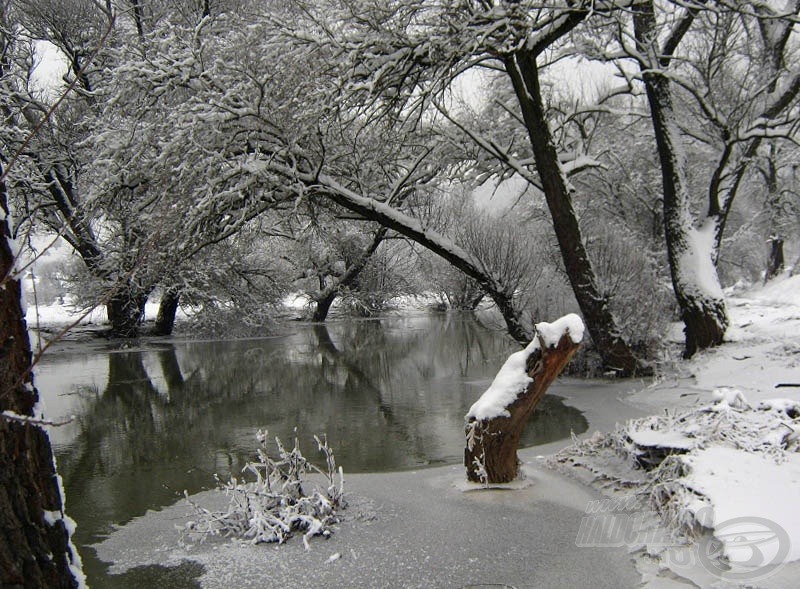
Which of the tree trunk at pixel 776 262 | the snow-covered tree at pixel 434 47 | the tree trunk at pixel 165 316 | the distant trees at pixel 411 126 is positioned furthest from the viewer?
the tree trunk at pixel 776 262

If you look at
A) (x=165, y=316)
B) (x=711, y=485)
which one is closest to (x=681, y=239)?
(x=711, y=485)

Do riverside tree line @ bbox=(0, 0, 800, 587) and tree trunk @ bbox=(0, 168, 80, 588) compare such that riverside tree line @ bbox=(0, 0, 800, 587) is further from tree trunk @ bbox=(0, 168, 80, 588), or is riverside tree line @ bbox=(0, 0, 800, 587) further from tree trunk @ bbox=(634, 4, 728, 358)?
tree trunk @ bbox=(0, 168, 80, 588)

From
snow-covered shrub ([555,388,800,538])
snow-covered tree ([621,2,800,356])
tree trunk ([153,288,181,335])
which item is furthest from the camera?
tree trunk ([153,288,181,335])

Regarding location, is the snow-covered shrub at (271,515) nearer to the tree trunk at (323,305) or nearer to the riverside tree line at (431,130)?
the riverside tree line at (431,130)

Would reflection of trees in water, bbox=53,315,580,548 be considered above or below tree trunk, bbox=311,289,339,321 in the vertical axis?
below

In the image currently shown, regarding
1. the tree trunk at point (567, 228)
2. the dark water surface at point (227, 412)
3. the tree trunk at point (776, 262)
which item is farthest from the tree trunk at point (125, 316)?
the tree trunk at point (776, 262)

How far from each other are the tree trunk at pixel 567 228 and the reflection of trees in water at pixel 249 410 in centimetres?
231

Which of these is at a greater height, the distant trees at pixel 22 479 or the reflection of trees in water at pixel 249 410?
the distant trees at pixel 22 479

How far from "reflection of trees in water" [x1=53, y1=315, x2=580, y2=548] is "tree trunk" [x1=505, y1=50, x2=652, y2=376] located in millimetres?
2313

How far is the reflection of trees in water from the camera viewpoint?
688cm

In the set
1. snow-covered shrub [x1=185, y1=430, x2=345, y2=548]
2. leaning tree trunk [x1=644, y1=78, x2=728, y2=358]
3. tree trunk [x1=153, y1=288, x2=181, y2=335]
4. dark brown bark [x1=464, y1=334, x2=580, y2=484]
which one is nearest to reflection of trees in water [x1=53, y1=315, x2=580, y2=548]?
snow-covered shrub [x1=185, y1=430, x2=345, y2=548]

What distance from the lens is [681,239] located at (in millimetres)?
11406

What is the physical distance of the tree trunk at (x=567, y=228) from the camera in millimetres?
10383

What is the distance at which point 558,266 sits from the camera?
13.9 meters
